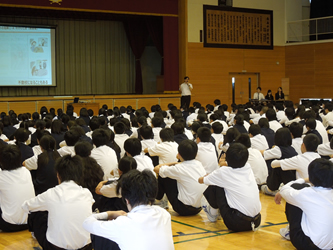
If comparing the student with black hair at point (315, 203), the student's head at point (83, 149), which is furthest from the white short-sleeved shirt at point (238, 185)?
the student's head at point (83, 149)

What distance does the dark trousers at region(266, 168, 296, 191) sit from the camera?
555cm

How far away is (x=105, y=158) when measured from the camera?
5.35m

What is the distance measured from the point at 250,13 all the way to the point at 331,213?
16.1 meters

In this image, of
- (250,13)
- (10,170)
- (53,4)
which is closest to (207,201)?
(10,170)

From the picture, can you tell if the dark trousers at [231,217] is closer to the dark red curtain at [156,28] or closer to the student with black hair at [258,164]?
the student with black hair at [258,164]

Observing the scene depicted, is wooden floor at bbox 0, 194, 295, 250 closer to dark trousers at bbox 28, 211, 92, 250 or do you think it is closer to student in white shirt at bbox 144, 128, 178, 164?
dark trousers at bbox 28, 211, 92, 250

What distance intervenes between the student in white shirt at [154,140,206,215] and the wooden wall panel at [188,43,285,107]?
12.8 m

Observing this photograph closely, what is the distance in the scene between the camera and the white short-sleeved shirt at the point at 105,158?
5.34m

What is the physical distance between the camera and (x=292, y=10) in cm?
1956

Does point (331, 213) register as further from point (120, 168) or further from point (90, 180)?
point (90, 180)

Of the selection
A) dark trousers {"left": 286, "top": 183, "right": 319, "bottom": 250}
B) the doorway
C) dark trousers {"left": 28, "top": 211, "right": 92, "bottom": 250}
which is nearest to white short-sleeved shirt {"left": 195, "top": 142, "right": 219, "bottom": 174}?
dark trousers {"left": 286, "top": 183, "right": 319, "bottom": 250}

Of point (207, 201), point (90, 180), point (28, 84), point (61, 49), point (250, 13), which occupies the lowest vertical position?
point (207, 201)

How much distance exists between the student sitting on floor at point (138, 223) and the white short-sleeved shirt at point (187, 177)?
2.08 m

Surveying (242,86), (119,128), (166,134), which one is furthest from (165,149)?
(242,86)
